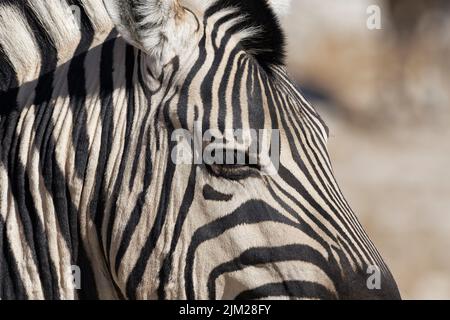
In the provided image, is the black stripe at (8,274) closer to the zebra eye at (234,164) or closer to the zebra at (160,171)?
the zebra at (160,171)

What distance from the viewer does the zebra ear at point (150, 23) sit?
12.1ft

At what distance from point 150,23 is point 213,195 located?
0.86 m

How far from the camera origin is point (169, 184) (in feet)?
12.2

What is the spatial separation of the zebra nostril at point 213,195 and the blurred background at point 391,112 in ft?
31.4

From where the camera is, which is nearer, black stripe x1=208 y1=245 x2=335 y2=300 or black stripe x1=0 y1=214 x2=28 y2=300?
black stripe x1=208 y1=245 x2=335 y2=300

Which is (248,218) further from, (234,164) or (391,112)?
(391,112)

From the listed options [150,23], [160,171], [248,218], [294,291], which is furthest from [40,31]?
[294,291]

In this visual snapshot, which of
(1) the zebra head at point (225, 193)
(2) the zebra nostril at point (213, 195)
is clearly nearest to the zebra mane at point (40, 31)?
(1) the zebra head at point (225, 193)

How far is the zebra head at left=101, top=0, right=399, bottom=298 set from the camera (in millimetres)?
3566

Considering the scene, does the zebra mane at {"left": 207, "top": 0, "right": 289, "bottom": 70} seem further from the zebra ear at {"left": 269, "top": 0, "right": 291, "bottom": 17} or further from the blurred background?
the blurred background

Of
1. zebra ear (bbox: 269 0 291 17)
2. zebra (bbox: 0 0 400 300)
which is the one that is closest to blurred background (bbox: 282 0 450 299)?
zebra ear (bbox: 269 0 291 17)

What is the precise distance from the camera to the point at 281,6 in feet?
15.1

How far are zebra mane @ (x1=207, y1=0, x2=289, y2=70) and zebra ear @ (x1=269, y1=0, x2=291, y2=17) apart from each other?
10.6 inches
